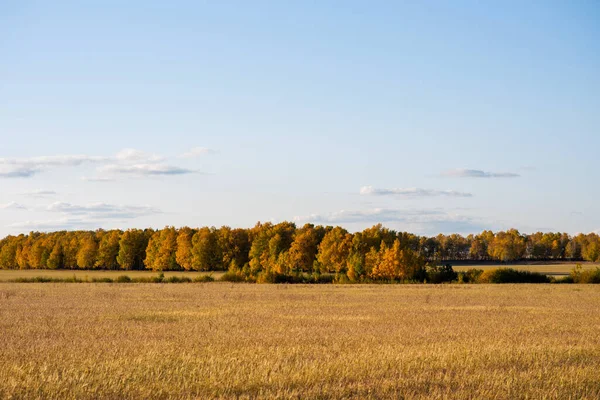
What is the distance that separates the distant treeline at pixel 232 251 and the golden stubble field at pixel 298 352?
147 ft

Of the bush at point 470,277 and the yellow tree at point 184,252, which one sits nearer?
the bush at point 470,277

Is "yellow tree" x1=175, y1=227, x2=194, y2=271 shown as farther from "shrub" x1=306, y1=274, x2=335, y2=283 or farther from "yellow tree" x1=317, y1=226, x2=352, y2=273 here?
"shrub" x1=306, y1=274, x2=335, y2=283

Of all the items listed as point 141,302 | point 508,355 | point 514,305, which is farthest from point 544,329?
point 141,302

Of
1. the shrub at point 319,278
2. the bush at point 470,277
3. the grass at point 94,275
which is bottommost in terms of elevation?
the grass at point 94,275

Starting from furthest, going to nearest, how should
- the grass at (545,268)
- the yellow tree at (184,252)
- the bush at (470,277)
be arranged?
1. the yellow tree at (184,252)
2. the grass at (545,268)
3. the bush at (470,277)

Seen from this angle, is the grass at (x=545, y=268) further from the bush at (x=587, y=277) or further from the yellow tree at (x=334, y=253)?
the bush at (x=587, y=277)

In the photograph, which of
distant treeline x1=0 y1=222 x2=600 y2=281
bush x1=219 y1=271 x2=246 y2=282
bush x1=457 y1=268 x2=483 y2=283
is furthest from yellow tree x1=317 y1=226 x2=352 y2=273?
bush x1=457 y1=268 x2=483 y2=283

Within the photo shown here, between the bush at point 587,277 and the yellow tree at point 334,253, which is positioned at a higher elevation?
the yellow tree at point 334,253

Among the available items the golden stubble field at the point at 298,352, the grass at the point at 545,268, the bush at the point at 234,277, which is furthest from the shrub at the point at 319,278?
the golden stubble field at the point at 298,352

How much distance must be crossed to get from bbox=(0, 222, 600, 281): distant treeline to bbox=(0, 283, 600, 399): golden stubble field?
44.8m

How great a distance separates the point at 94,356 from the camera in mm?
17531

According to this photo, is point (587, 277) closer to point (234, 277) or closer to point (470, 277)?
point (470, 277)

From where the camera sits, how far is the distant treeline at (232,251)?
82.1 metres

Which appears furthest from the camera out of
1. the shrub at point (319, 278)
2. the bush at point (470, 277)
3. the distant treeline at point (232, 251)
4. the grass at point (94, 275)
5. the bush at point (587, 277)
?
the distant treeline at point (232, 251)
